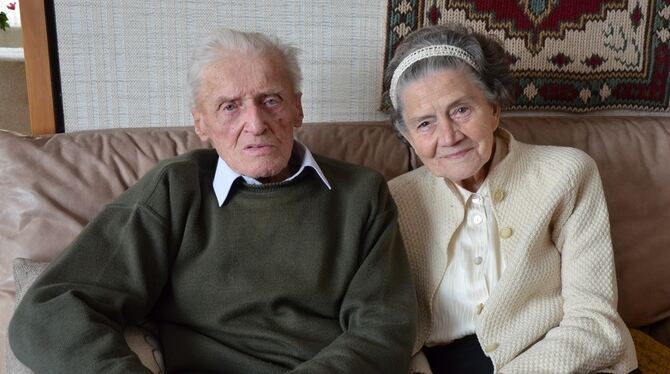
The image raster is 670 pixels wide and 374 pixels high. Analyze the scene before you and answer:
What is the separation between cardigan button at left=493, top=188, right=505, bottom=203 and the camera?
1.65 metres

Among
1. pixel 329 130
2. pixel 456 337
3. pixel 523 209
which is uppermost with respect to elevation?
pixel 329 130

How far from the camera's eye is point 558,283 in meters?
1.67

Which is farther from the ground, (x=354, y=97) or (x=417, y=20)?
(x=417, y=20)

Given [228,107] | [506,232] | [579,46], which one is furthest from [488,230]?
[579,46]

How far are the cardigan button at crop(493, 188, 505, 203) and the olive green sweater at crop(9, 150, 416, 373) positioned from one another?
0.29m

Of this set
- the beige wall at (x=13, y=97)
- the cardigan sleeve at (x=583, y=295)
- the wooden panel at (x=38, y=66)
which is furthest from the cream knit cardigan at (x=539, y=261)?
the beige wall at (x=13, y=97)

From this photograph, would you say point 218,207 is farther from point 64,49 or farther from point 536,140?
point 536,140

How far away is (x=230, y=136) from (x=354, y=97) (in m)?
0.67

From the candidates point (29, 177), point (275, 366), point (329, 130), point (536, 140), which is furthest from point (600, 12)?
point (29, 177)

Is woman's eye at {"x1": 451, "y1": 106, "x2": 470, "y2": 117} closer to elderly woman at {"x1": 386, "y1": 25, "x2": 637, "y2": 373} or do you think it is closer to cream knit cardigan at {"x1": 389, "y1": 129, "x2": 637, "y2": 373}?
elderly woman at {"x1": 386, "y1": 25, "x2": 637, "y2": 373}

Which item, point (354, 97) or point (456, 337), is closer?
point (456, 337)

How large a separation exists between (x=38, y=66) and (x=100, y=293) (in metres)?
0.79

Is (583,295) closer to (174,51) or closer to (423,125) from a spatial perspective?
(423,125)

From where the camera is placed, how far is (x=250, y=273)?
146cm
